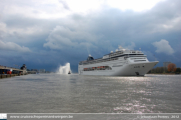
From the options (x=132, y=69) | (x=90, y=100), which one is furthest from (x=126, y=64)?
(x=90, y=100)

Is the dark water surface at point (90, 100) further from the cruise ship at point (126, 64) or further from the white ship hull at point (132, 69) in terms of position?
the cruise ship at point (126, 64)

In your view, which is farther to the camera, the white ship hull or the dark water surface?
the white ship hull

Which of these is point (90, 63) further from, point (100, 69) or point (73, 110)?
point (73, 110)

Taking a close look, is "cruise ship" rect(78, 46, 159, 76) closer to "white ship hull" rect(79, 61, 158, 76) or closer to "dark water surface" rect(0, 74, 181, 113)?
"white ship hull" rect(79, 61, 158, 76)

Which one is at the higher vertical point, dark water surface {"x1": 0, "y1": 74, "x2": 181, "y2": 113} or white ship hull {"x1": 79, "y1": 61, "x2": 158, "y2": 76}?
white ship hull {"x1": 79, "y1": 61, "x2": 158, "y2": 76}

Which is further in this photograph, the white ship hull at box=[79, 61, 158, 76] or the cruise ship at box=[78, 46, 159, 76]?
the cruise ship at box=[78, 46, 159, 76]

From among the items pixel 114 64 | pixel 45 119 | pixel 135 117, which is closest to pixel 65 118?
pixel 45 119

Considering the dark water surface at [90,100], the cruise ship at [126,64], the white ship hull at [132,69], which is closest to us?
the dark water surface at [90,100]

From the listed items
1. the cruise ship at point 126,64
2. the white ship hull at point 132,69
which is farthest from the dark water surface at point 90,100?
the cruise ship at point 126,64

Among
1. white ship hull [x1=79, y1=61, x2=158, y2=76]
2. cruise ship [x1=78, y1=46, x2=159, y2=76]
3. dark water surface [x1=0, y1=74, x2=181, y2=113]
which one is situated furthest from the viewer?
cruise ship [x1=78, y1=46, x2=159, y2=76]

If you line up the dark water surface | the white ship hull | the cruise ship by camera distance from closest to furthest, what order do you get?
the dark water surface → the white ship hull → the cruise ship

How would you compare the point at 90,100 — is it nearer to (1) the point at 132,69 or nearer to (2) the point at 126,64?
(1) the point at 132,69

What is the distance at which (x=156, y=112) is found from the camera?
9.88 m

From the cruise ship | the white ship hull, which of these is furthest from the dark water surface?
the cruise ship
